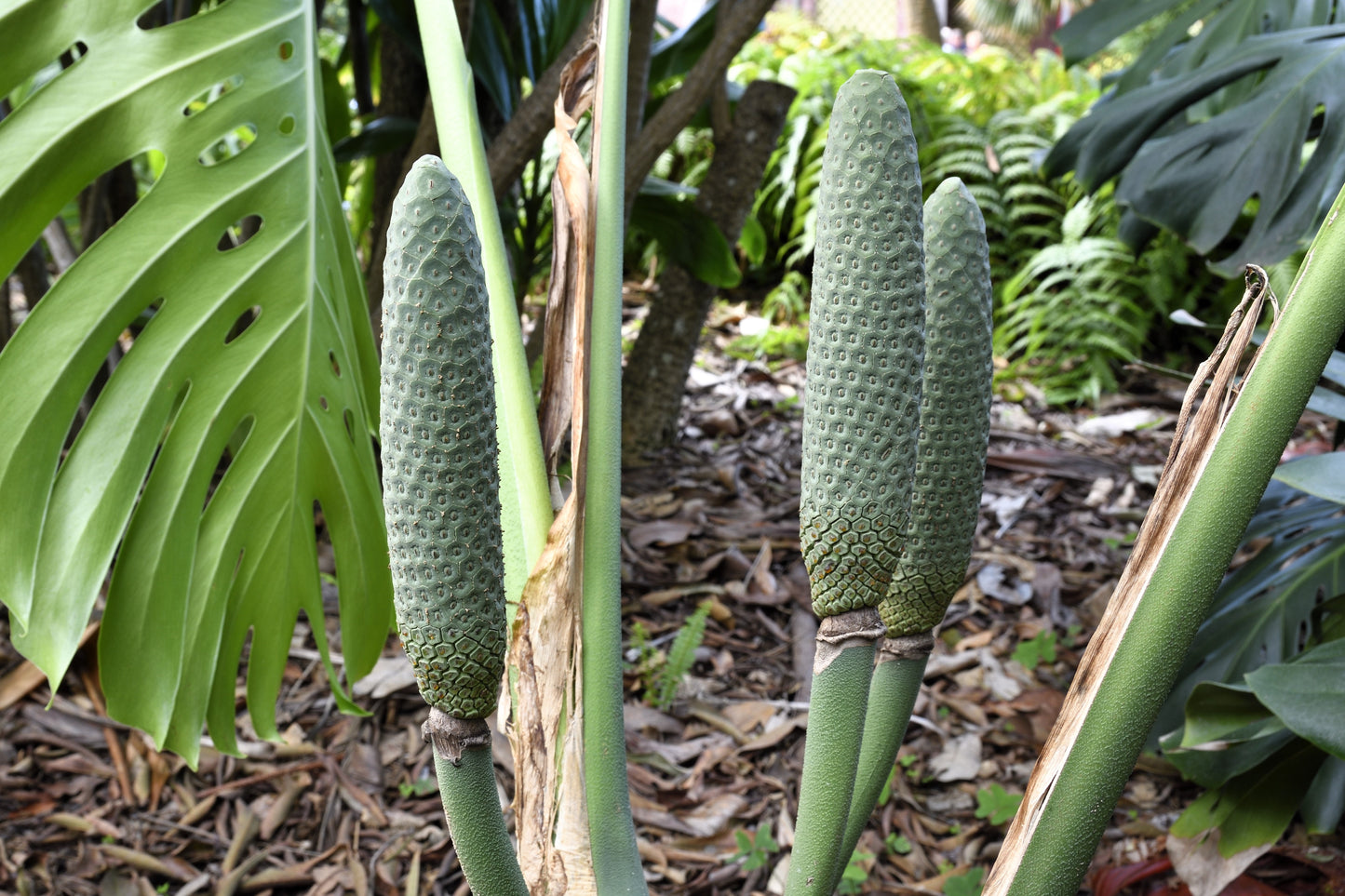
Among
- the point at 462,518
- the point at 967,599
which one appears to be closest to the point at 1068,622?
the point at 967,599

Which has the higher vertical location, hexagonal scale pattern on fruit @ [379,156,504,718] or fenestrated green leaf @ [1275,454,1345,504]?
hexagonal scale pattern on fruit @ [379,156,504,718]

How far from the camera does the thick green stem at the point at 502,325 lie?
0.76m

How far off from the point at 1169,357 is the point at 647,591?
2277mm

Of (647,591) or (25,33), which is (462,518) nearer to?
(25,33)

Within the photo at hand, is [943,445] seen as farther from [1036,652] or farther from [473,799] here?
[1036,652]

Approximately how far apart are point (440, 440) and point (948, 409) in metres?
0.35

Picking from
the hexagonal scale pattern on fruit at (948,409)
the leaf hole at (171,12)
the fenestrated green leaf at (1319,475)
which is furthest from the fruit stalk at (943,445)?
the leaf hole at (171,12)

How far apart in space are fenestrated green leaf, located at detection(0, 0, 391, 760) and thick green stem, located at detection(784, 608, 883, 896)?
0.62 metres

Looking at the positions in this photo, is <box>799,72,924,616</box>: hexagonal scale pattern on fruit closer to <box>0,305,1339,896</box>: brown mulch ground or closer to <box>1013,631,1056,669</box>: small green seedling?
<box>0,305,1339,896</box>: brown mulch ground

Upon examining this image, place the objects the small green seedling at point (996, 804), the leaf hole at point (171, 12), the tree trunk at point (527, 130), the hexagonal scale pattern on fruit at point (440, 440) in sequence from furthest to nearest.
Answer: the leaf hole at point (171, 12) → the tree trunk at point (527, 130) → the small green seedling at point (996, 804) → the hexagonal scale pattern on fruit at point (440, 440)

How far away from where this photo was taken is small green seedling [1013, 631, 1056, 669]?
178 centimetres

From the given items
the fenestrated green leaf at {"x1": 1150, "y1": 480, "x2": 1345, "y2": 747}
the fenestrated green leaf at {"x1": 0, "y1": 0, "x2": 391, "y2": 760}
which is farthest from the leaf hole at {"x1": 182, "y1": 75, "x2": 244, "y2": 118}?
the fenestrated green leaf at {"x1": 1150, "y1": 480, "x2": 1345, "y2": 747}

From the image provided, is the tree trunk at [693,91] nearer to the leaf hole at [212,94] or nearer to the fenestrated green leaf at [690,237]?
the fenestrated green leaf at [690,237]

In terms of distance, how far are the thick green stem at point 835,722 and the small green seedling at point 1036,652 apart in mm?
1205
